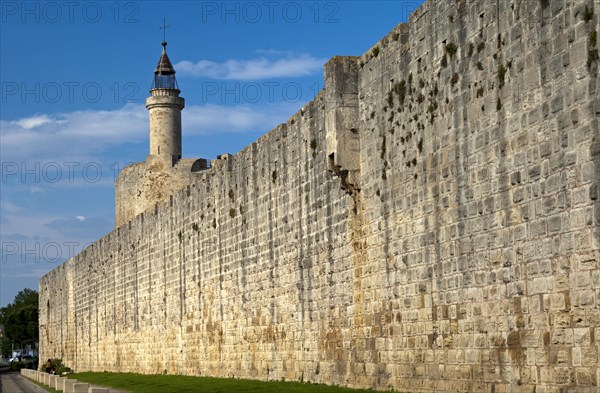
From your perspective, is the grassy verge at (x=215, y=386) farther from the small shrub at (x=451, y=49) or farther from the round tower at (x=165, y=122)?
the round tower at (x=165, y=122)

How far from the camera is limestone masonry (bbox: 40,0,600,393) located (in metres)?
11.8

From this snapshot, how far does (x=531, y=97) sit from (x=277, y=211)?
10738 millimetres

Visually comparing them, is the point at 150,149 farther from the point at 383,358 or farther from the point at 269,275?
the point at 383,358

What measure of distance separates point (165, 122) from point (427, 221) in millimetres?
38293

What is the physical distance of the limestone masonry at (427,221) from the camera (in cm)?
1183

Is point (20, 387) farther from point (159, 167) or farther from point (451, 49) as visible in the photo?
point (451, 49)

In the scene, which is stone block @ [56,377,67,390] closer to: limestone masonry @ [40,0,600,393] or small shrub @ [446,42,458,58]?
limestone masonry @ [40,0,600,393]

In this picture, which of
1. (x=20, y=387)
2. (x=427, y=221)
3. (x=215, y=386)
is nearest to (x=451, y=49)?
(x=427, y=221)

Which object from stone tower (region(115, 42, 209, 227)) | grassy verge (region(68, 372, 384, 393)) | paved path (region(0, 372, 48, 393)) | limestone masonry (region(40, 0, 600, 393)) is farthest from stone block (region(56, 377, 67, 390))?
stone tower (region(115, 42, 209, 227))

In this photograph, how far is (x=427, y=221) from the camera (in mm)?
15484

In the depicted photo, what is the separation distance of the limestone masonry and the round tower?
22824mm

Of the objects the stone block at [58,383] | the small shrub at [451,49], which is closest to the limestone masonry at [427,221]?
the small shrub at [451,49]

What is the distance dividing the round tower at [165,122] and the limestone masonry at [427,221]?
22824 mm

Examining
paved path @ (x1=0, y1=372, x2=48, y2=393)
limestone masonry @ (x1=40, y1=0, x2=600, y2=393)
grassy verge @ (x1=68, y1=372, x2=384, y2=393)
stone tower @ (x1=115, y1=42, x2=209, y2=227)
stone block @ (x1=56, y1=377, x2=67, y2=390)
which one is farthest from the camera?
stone tower @ (x1=115, y1=42, x2=209, y2=227)
